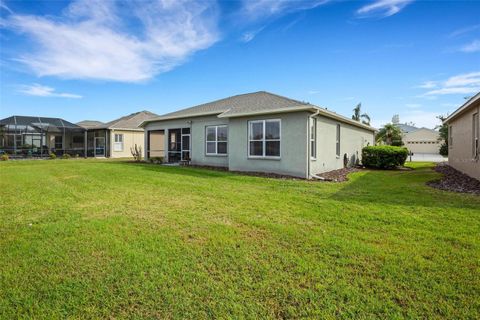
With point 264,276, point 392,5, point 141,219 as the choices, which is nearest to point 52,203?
point 141,219

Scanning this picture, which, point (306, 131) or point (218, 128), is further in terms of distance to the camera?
point (218, 128)

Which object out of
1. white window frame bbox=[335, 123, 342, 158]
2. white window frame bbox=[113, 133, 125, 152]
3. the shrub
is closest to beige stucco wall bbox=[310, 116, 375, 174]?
white window frame bbox=[335, 123, 342, 158]

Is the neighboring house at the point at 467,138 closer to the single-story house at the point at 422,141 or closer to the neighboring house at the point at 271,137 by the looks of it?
the neighboring house at the point at 271,137

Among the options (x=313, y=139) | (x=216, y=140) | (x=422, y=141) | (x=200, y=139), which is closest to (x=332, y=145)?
(x=313, y=139)

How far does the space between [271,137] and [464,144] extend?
30.8 feet

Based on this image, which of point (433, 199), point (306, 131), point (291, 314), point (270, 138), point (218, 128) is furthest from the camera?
point (218, 128)

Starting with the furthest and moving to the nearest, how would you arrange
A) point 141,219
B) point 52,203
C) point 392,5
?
point 392,5 → point 52,203 → point 141,219

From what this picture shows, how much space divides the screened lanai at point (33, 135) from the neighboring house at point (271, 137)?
650 inches

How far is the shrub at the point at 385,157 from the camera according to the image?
16641 millimetres

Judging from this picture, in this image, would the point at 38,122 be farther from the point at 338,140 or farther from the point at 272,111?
the point at 338,140

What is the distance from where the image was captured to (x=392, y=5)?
34.0 feet

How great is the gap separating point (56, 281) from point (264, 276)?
239cm

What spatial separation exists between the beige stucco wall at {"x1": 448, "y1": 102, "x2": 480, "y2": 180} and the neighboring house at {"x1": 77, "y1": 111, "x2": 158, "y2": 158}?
78.6ft

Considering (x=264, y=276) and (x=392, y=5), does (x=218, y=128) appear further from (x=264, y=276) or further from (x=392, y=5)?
(x=264, y=276)
